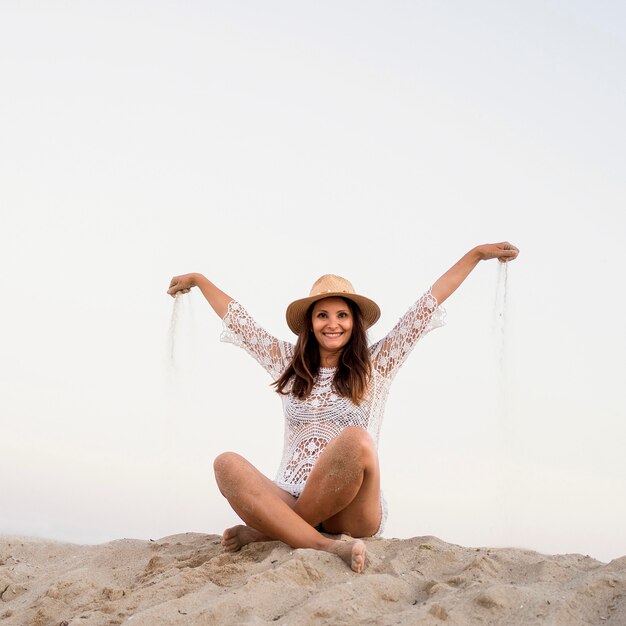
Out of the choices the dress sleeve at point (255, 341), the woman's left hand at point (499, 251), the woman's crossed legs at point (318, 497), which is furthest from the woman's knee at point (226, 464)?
the woman's left hand at point (499, 251)

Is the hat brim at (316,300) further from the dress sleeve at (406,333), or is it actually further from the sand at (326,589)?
the sand at (326,589)

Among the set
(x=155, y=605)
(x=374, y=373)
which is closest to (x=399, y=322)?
(x=374, y=373)

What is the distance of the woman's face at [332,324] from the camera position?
4812 millimetres

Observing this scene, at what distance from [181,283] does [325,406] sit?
1347 mm

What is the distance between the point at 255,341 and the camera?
201 inches

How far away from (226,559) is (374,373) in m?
1.34

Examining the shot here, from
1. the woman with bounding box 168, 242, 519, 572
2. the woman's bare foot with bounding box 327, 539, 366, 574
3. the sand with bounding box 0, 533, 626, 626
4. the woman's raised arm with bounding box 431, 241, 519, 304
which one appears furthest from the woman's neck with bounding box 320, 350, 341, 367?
the woman's bare foot with bounding box 327, 539, 366, 574

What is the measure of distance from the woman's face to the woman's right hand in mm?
940

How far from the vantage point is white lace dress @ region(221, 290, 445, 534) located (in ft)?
15.0

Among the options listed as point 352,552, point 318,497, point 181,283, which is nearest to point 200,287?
point 181,283

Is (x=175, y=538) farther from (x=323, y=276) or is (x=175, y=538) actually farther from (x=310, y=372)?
(x=323, y=276)

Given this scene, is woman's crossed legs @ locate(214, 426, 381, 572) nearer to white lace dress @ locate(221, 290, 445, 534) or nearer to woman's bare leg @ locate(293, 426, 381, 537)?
woman's bare leg @ locate(293, 426, 381, 537)

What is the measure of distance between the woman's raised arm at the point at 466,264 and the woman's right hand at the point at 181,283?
5.23 ft

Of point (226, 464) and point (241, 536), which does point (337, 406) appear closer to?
point (226, 464)
